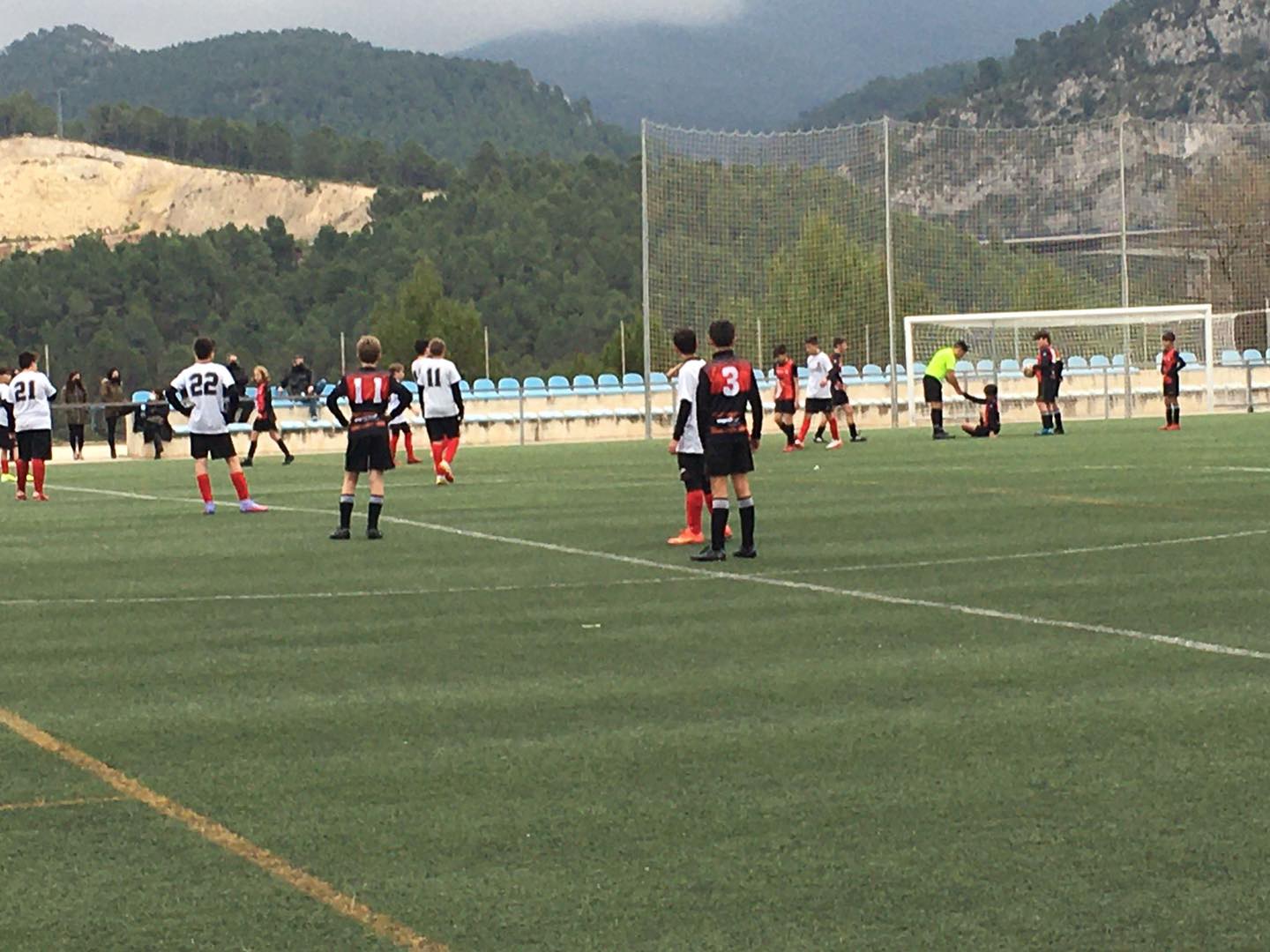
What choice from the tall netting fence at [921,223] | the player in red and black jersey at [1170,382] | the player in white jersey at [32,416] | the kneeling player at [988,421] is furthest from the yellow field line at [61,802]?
the tall netting fence at [921,223]

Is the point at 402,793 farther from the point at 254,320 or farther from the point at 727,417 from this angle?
the point at 254,320

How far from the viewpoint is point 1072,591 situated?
12.6 meters

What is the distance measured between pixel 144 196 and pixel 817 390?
6255 inches

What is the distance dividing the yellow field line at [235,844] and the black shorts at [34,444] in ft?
56.4

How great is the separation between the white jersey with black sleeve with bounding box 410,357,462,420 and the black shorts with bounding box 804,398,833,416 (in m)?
9.03

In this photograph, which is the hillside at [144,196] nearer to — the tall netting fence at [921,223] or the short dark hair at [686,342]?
the tall netting fence at [921,223]

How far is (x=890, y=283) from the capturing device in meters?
46.1

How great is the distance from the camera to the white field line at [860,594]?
A: 1023 centimetres

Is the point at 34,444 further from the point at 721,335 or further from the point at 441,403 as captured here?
the point at 721,335

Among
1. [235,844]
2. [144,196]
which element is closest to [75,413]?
[235,844]

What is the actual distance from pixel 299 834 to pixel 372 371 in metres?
11.1

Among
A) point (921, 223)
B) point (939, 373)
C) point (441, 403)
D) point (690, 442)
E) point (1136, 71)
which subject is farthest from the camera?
point (1136, 71)

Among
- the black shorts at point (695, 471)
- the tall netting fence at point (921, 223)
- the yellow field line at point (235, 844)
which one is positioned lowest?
the yellow field line at point (235, 844)

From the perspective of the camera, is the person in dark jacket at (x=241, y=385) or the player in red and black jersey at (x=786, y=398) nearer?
the player in red and black jersey at (x=786, y=398)
